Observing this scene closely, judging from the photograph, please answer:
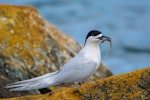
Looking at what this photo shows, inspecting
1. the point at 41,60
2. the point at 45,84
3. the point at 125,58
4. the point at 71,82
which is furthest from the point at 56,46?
the point at 125,58

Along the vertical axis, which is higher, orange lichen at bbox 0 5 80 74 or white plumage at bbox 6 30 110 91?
orange lichen at bbox 0 5 80 74

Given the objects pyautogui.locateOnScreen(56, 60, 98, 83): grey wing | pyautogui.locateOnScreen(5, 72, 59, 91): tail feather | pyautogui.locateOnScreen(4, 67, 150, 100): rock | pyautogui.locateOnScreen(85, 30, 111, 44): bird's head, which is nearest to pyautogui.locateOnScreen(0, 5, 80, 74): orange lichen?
pyautogui.locateOnScreen(85, 30, 111, 44): bird's head

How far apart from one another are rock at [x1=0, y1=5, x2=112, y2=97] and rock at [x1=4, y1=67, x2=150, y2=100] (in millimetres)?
3042

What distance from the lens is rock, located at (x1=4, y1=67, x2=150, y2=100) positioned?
7.62 meters

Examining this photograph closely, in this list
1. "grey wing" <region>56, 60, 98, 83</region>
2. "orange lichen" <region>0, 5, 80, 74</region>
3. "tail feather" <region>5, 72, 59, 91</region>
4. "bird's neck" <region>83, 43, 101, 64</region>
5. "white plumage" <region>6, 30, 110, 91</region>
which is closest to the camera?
"tail feather" <region>5, 72, 59, 91</region>

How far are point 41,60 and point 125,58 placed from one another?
12.5 m

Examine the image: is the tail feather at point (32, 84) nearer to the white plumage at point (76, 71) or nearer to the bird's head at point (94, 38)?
the white plumage at point (76, 71)

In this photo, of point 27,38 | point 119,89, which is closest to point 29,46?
point 27,38

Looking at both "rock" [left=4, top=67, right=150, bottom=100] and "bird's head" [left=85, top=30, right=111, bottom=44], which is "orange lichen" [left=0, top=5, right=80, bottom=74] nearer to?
"bird's head" [left=85, top=30, right=111, bottom=44]

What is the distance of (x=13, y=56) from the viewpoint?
38.0 ft

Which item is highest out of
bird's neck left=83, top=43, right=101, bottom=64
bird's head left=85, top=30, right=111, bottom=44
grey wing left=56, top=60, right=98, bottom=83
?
bird's head left=85, top=30, right=111, bottom=44

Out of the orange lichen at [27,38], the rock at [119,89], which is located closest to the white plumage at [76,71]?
the orange lichen at [27,38]

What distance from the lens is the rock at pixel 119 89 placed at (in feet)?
25.0

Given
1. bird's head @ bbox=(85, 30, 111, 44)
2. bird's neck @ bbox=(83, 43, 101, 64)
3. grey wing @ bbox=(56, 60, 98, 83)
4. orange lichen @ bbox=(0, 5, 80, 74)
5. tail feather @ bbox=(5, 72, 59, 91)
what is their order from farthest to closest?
orange lichen @ bbox=(0, 5, 80, 74)
bird's head @ bbox=(85, 30, 111, 44)
bird's neck @ bbox=(83, 43, 101, 64)
grey wing @ bbox=(56, 60, 98, 83)
tail feather @ bbox=(5, 72, 59, 91)
